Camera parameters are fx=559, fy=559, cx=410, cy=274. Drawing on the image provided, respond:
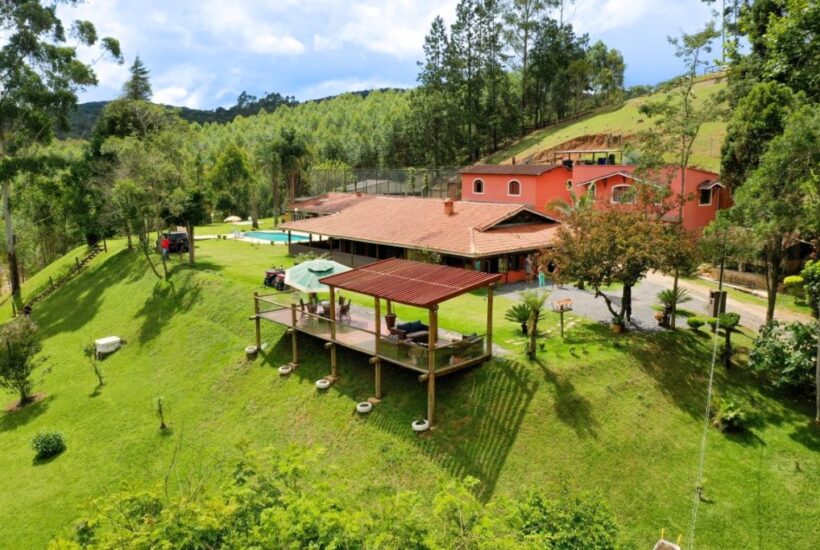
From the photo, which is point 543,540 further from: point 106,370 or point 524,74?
point 524,74

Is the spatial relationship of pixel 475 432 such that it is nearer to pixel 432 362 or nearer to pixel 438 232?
pixel 432 362

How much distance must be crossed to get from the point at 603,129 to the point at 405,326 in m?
51.7

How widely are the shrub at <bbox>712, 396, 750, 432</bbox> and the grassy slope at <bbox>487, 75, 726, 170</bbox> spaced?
40442 millimetres

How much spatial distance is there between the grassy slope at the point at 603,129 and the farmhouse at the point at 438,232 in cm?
2926

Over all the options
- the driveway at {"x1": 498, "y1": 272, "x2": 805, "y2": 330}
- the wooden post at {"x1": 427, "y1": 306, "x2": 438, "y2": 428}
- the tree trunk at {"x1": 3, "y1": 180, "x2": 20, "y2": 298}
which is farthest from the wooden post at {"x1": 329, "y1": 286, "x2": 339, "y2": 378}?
the tree trunk at {"x1": 3, "y1": 180, "x2": 20, "y2": 298}

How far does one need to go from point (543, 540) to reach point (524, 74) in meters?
73.0

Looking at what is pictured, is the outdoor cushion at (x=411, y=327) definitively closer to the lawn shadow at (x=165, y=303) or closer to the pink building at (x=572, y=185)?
the lawn shadow at (x=165, y=303)

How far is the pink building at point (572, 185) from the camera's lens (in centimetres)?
3241

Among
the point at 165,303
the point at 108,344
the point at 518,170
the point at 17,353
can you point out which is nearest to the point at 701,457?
the point at 518,170

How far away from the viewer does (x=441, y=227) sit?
30.0 meters

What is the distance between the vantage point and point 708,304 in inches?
889

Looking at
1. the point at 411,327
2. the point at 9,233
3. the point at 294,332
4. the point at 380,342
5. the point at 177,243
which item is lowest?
the point at 294,332

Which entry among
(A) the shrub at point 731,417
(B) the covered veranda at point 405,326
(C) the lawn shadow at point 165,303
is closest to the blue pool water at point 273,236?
(C) the lawn shadow at point 165,303

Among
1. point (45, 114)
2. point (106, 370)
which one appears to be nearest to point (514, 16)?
point (45, 114)
